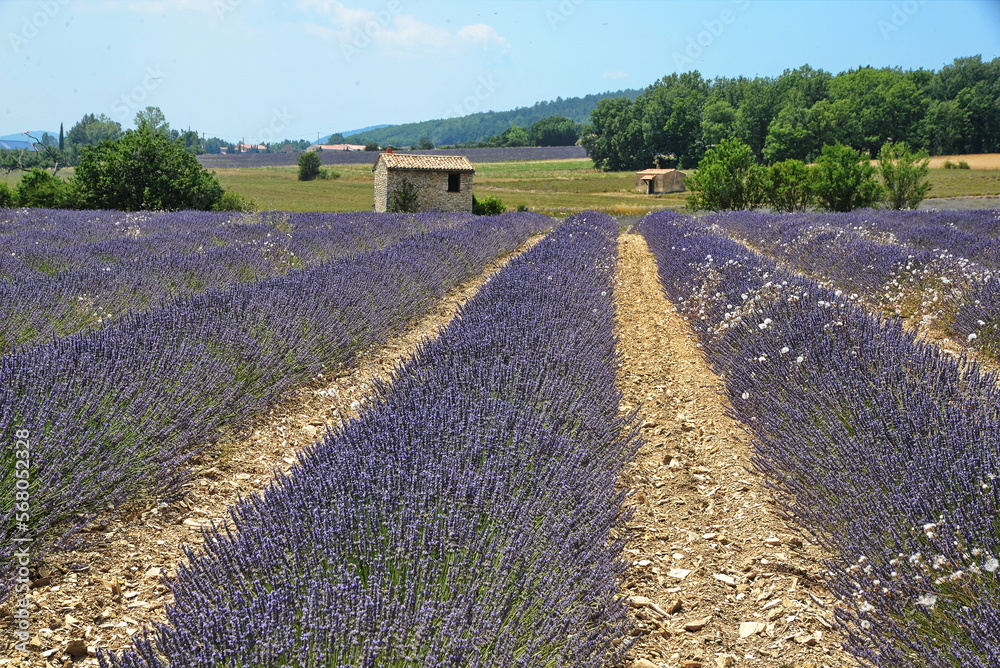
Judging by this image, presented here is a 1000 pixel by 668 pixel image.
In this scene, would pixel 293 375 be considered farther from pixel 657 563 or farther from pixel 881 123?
pixel 881 123

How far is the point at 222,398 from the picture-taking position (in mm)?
3496

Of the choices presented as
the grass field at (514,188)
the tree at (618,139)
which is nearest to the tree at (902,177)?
the grass field at (514,188)

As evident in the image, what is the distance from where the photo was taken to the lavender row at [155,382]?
2.41 m

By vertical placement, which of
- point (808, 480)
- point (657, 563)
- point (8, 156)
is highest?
point (8, 156)

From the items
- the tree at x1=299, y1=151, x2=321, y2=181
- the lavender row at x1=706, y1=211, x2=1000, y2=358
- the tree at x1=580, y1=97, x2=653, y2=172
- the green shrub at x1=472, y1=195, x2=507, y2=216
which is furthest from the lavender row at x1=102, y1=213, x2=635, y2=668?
the tree at x1=580, y1=97, x2=653, y2=172

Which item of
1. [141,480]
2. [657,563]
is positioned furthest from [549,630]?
[141,480]

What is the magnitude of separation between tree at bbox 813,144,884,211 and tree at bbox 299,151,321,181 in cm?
4407

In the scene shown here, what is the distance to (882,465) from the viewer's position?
2.30m

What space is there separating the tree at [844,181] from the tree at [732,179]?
Result: 7.11ft

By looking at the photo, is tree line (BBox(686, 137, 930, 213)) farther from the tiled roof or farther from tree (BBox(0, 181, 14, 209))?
tree (BBox(0, 181, 14, 209))

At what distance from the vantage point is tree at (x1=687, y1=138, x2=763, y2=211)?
985 inches

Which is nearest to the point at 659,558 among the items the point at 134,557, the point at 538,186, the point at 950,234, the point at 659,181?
the point at 134,557

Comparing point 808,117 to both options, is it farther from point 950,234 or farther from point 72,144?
point 72,144

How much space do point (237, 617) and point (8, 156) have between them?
52229mm
